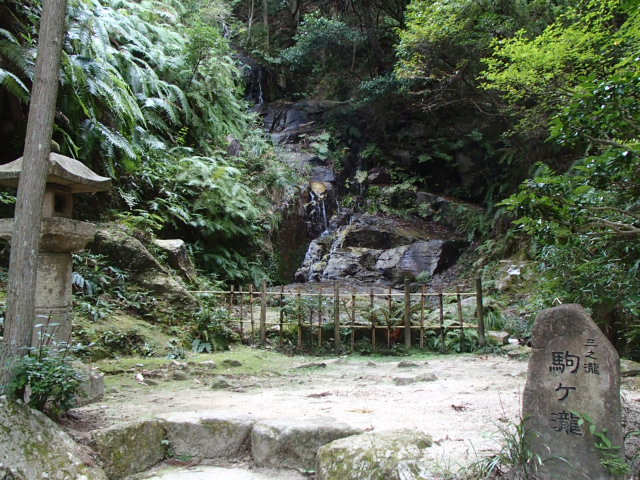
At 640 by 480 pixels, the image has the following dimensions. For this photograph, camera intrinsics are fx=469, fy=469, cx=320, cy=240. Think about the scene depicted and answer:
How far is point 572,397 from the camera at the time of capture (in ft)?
9.62

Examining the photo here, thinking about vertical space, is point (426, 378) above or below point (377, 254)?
below

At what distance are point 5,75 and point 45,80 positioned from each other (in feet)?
13.6

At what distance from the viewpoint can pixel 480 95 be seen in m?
15.1

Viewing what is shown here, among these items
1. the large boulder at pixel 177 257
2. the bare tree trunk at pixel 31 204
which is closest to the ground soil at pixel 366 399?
the bare tree trunk at pixel 31 204

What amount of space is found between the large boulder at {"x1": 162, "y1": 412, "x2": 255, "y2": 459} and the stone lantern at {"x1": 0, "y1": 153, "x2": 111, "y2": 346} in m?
1.60

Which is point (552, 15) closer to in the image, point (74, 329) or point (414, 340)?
point (414, 340)

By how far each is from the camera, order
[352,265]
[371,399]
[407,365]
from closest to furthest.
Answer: [371,399], [407,365], [352,265]

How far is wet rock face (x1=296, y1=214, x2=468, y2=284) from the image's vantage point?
1450cm

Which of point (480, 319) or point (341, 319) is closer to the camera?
point (480, 319)

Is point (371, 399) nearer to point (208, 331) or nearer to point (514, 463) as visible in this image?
point (514, 463)

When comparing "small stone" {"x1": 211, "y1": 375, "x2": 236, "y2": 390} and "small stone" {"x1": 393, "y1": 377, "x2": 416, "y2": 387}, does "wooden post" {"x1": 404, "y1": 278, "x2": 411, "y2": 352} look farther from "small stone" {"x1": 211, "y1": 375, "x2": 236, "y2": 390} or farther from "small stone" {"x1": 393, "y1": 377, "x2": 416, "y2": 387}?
"small stone" {"x1": 211, "y1": 375, "x2": 236, "y2": 390}

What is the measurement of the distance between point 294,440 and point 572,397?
6.91 feet

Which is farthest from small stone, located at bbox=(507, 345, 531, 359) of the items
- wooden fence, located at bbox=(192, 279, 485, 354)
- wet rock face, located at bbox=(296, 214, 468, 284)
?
wet rock face, located at bbox=(296, 214, 468, 284)

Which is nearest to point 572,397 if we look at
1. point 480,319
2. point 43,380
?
point 43,380
